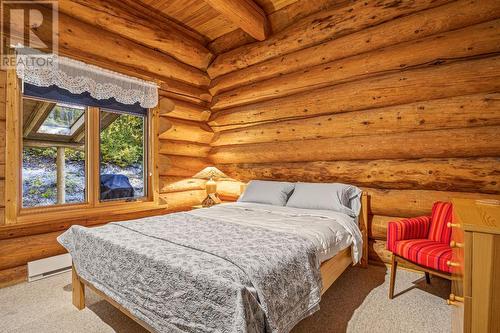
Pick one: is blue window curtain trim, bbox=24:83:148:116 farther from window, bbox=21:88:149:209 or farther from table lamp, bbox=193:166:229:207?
table lamp, bbox=193:166:229:207

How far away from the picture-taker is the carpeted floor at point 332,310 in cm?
193

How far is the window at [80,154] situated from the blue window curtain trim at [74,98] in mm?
26

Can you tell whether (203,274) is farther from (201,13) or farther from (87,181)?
(201,13)

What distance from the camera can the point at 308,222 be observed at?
97.3 inches

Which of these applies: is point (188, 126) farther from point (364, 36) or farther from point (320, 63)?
point (364, 36)

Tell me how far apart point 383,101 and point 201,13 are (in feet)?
9.12

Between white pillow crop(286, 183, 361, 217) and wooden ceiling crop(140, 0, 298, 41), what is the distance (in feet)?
8.07

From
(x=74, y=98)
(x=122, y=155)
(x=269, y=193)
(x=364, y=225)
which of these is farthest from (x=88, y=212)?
(x=364, y=225)

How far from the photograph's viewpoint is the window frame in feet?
8.61

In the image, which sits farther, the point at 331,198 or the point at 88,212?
the point at 88,212

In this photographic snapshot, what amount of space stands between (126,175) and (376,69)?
358 cm

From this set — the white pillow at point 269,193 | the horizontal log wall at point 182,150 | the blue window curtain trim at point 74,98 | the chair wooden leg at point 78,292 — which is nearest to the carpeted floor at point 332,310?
the chair wooden leg at point 78,292

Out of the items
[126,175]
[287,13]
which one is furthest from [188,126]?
[287,13]

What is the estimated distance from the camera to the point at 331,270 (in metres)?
2.26
